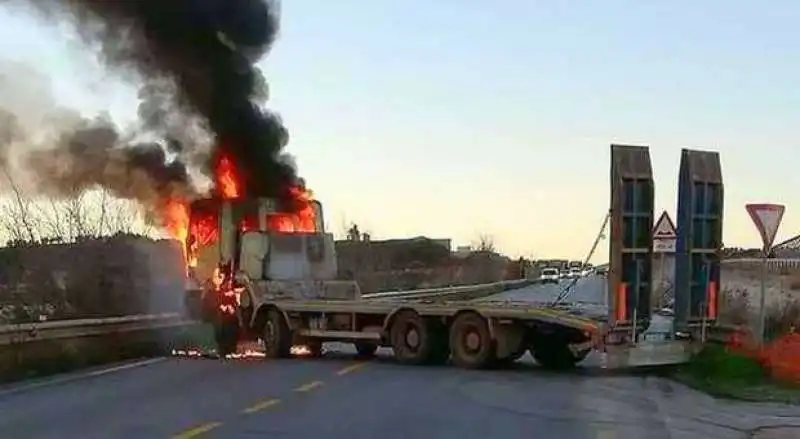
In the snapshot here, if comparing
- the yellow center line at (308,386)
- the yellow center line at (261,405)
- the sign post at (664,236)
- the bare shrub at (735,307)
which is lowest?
the yellow center line at (308,386)

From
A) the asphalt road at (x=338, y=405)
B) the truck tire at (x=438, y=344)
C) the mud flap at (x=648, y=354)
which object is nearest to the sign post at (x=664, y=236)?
the mud flap at (x=648, y=354)

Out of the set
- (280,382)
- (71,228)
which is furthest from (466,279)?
(280,382)

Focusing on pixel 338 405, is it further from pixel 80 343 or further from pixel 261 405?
pixel 80 343

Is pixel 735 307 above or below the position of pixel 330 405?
above

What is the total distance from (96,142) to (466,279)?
1080 inches

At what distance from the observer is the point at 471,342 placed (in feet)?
65.4

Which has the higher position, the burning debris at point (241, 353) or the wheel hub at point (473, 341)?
the wheel hub at point (473, 341)

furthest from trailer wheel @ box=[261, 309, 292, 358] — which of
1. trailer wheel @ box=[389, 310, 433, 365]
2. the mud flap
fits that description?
the mud flap

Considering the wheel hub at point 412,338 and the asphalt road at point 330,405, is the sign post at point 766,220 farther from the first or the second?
the wheel hub at point 412,338

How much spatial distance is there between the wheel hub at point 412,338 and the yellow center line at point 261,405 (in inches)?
241

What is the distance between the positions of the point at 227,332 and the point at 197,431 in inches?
468

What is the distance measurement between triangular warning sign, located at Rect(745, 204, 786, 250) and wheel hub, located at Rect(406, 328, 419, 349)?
5.83 metres

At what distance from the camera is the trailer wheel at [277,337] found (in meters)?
22.7

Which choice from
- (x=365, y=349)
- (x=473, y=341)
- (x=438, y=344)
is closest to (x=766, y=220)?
(x=473, y=341)
